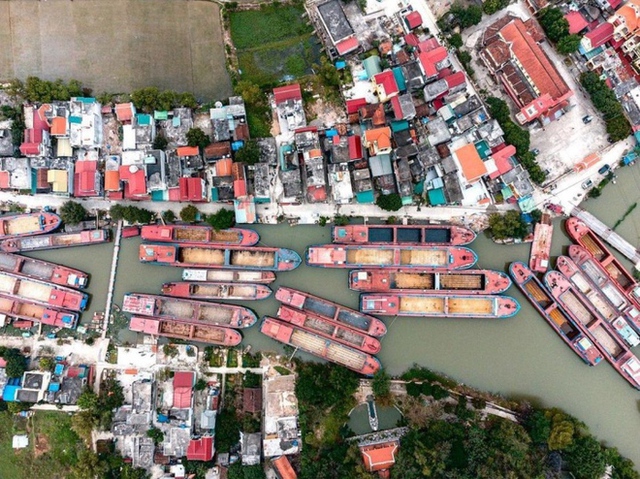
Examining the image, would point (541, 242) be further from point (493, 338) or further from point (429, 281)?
point (429, 281)

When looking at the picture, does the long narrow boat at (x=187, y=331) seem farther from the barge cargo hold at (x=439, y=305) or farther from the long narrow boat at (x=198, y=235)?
the barge cargo hold at (x=439, y=305)

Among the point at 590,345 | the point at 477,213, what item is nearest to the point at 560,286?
the point at 590,345

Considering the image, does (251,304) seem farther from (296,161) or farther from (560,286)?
(560,286)

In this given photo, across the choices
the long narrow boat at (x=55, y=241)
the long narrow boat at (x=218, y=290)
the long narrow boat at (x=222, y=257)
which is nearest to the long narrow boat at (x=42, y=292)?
the long narrow boat at (x=55, y=241)

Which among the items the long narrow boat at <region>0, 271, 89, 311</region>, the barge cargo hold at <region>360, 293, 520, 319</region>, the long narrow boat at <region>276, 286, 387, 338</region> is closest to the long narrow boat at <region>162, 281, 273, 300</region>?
the long narrow boat at <region>276, 286, 387, 338</region>

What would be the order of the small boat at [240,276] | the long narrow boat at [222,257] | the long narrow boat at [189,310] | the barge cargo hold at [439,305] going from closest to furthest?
the barge cargo hold at [439,305]
the long narrow boat at [189,310]
the long narrow boat at [222,257]
the small boat at [240,276]

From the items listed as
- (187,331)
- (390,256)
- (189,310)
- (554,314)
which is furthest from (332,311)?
(554,314)

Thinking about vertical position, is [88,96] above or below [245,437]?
above
